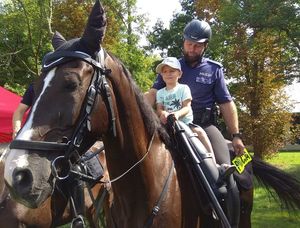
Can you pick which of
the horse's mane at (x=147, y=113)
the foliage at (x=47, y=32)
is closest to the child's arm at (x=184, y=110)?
the horse's mane at (x=147, y=113)

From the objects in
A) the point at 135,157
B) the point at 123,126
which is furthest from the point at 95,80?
the point at 135,157

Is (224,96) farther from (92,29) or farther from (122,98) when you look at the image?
(92,29)

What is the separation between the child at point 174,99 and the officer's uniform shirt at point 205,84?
1.04 feet

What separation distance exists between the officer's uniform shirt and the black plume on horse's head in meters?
1.58

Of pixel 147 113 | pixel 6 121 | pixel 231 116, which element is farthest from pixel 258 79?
pixel 147 113

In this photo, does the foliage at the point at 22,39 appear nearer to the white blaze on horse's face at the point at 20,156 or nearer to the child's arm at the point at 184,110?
the child's arm at the point at 184,110

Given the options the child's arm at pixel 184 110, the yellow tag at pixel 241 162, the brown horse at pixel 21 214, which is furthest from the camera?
the brown horse at pixel 21 214

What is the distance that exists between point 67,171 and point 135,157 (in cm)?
67

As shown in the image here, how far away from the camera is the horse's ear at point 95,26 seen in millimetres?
2533

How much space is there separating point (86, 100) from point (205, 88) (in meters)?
1.82

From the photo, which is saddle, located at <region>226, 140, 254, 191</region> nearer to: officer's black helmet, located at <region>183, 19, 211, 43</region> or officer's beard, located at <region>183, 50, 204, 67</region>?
officer's beard, located at <region>183, 50, 204, 67</region>

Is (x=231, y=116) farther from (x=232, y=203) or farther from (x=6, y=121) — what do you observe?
(x=6, y=121)

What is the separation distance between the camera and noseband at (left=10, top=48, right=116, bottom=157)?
228cm

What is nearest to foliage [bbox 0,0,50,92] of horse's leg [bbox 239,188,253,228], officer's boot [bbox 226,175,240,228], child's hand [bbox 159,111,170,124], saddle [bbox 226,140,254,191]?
horse's leg [bbox 239,188,253,228]
